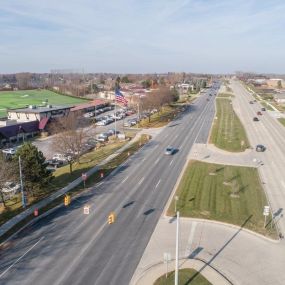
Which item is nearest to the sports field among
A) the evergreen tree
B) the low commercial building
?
the low commercial building

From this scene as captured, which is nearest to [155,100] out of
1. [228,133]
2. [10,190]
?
[228,133]

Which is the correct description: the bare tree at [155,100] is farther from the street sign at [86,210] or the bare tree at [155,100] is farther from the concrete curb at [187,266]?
the concrete curb at [187,266]

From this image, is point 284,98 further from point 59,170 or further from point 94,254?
point 94,254

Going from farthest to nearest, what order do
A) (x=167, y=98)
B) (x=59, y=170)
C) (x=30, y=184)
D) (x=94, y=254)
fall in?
(x=167, y=98) < (x=59, y=170) < (x=30, y=184) < (x=94, y=254)

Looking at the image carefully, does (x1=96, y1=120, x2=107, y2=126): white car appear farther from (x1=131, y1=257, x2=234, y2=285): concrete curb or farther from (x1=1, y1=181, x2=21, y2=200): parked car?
(x1=131, y1=257, x2=234, y2=285): concrete curb

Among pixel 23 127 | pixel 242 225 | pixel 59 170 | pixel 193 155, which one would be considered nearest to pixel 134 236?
pixel 242 225

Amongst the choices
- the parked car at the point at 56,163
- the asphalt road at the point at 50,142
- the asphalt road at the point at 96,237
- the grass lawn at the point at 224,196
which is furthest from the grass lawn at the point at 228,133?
the parked car at the point at 56,163
